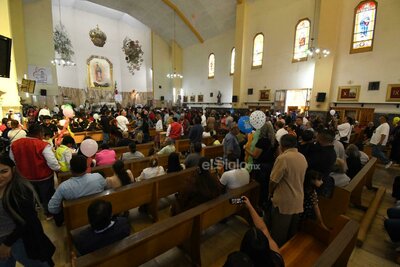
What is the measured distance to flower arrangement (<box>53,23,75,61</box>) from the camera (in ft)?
52.8

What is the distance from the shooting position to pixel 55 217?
2752mm

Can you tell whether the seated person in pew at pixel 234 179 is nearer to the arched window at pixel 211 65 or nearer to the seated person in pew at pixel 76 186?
the seated person in pew at pixel 76 186

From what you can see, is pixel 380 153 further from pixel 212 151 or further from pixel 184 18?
pixel 184 18

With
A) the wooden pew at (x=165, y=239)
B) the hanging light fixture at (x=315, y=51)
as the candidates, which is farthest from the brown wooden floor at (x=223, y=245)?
the hanging light fixture at (x=315, y=51)

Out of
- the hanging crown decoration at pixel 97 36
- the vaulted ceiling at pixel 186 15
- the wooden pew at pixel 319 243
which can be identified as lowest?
the wooden pew at pixel 319 243

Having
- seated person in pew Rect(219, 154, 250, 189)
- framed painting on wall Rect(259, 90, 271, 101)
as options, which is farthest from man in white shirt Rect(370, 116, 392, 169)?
framed painting on wall Rect(259, 90, 271, 101)

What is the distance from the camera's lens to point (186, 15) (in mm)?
15984

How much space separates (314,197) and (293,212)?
442 millimetres

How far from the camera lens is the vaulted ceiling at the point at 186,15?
46.5ft

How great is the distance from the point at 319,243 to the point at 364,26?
11.1m

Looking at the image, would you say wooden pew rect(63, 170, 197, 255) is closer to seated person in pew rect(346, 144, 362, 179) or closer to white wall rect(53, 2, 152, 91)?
seated person in pew rect(346, 144, 362, 179)

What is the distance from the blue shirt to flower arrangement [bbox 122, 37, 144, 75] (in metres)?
20.5

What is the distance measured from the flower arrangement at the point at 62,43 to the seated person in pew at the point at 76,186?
727 inches

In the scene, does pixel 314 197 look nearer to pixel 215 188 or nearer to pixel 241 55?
pixel 215 188
